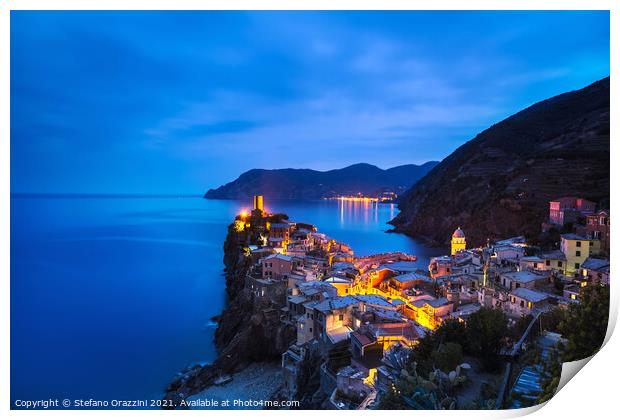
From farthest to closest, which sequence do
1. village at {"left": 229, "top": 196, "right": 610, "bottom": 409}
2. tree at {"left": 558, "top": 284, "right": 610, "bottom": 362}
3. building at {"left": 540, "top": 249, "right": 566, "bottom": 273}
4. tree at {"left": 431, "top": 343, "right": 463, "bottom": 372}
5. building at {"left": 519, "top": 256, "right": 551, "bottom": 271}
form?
building at {"left": 519, "top": 256, "right": 551, "bottom": 271} < building at {"left": 540, "top": 249, "right": 566, "bottom": 273} < village at {"left": 229, "top": 196, "right": 610, "bottom": 409} < tree at {"left": 431, "top": 343, "right": 463, "bottom": 372} < tree at {"left": 558, "top": 284, "right": 610, "bottom": 362}

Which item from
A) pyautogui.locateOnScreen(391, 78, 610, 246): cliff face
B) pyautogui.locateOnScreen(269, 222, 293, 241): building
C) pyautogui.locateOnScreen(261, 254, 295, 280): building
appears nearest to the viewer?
pyautogui.locateOnScreen(261, 254, 295, 280): building

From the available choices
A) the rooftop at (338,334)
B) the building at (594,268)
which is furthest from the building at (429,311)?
the building at (594,268)

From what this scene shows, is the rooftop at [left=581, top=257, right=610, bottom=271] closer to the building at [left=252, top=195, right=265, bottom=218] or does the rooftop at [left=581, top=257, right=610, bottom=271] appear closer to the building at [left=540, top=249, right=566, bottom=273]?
the building at [left=540, top=249, right=566, bottom=273]

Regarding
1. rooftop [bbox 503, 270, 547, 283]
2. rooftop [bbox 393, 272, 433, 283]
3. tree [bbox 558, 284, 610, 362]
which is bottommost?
rooftop [bbox 393, 272, 433, 283]

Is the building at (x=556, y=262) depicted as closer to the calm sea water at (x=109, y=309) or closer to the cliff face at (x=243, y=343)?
the cliff face at (x=243, y=343)

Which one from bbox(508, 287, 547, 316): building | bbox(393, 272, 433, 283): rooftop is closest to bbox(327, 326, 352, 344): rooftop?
bbox(508, 287, 547, 316): building

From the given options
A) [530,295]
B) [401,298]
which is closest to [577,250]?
[530,295]
